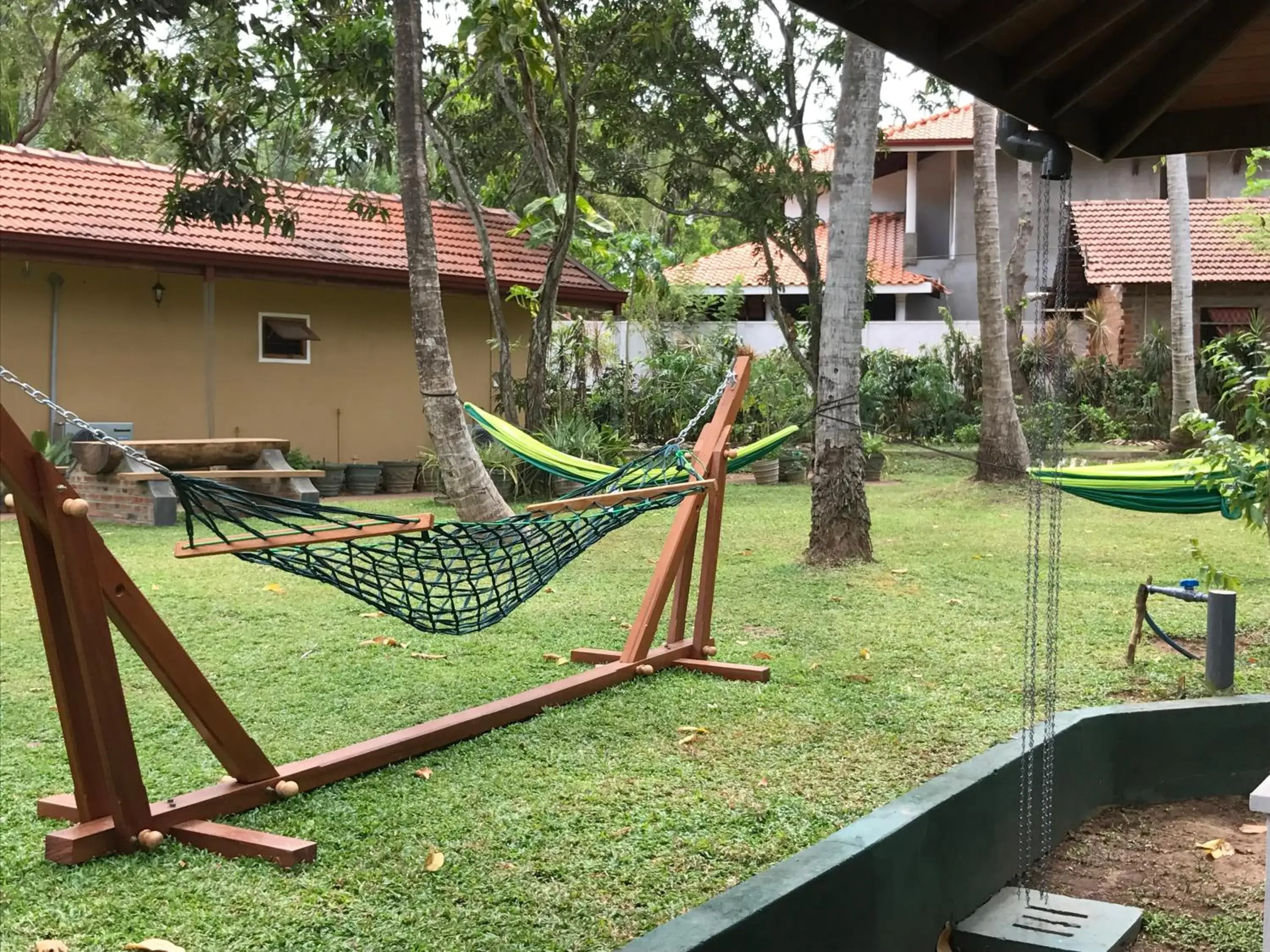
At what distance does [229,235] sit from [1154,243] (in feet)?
41.2

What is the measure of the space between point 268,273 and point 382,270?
1105mm

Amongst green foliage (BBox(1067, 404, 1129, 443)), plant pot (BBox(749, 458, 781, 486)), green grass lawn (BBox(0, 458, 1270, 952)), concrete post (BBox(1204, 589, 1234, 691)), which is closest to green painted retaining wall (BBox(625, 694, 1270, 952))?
green grass lawn (BBox(0, 458, 1270, 952))

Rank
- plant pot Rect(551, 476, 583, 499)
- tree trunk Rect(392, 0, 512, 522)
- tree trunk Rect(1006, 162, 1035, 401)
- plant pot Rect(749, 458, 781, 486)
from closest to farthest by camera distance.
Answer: tree trunk Rect(392, 0, 512, 522)
plant pot Rect(551, 476, 583, 499)
plant pot Rect(749, 458, 781, 486)
tree trunk Rect(1006, 162, 1035, 401)

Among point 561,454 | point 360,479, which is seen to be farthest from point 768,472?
point 561,454

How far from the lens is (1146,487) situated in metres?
5.94

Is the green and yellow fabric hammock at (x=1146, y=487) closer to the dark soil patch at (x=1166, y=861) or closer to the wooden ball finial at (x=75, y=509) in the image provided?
the dark soil patch at (x=1166, y=861)

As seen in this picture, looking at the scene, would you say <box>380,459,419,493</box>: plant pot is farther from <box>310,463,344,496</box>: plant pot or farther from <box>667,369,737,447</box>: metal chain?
<box>667,369,737,447</box>: metal chain

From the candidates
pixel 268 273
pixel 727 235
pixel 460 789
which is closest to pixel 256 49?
pixel 268 273

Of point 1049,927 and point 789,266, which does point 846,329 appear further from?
point 789,266

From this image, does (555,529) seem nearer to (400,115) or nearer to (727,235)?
(400,115)

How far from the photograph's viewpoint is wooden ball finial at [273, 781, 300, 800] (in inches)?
120

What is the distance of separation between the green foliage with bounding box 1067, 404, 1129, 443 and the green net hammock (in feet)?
39.0

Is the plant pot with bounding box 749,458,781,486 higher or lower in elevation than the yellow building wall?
lower

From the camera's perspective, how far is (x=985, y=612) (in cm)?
571
